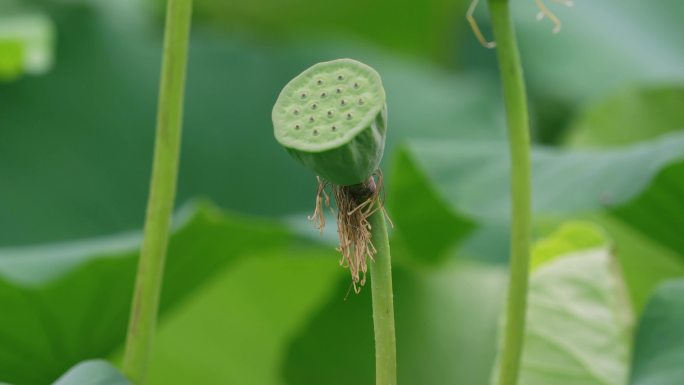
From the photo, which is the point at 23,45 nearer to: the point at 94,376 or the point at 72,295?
the point at 72,295

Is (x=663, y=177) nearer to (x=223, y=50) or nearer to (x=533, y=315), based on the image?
(x=533, y=315)

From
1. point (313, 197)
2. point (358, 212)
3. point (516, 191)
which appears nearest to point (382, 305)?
point (358, 212)

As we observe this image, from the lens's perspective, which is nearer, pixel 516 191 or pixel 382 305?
pixel 382 305

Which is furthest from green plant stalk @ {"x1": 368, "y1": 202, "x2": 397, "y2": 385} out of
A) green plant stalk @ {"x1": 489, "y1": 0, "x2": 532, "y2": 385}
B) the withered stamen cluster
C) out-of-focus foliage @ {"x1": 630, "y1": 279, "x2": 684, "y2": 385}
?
out-of-focus foliage @ {"x1": 630, "y1": 279, "x2": 684, "y2": 385}

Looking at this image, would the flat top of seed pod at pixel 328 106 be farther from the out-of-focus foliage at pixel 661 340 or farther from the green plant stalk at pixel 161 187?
the out-of-focus foliage at pixel 661 340

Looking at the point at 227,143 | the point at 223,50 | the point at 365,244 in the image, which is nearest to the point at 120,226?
the point at 227,143

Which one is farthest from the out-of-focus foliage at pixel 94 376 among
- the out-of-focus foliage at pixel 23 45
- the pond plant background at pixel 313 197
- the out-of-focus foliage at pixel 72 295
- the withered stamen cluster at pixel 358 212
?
the out-of-focus foliage at pixel 23 45
